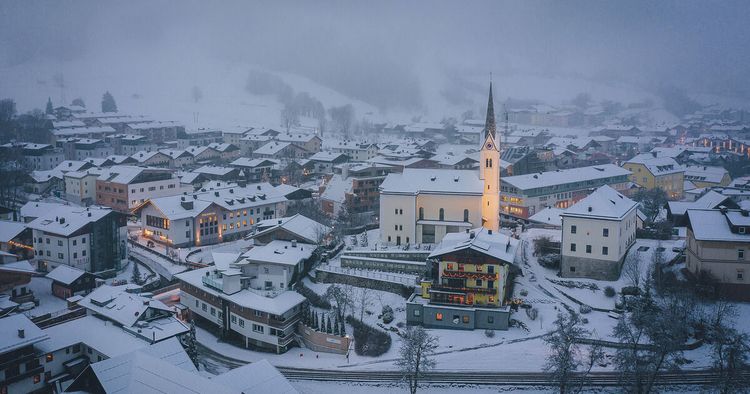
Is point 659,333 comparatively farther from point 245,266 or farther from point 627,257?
point 245,266

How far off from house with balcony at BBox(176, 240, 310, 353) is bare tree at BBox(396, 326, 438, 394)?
6.88 meters

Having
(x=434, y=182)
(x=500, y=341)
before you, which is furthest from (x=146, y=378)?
(x=434, y=182)

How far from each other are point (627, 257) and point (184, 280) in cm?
2548

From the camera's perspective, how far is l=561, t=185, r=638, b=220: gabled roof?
115 feet

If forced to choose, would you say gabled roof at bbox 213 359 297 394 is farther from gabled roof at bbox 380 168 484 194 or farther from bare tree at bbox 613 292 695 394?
gabled roof at bbox 380 168 484 194

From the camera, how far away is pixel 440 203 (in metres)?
42.4

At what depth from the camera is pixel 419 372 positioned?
27.2m

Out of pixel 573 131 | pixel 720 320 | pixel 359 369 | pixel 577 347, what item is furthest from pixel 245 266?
pixel 573 131

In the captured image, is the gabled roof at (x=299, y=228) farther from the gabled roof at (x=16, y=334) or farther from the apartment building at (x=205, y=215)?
the gabled roof at (x=16, y=334)

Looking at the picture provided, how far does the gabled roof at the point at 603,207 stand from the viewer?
35.0 metres

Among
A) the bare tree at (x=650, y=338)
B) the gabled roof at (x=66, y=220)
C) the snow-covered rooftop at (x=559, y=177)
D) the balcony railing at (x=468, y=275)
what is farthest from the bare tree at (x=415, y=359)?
the snow-covered rooftop at (x=559, y=177)

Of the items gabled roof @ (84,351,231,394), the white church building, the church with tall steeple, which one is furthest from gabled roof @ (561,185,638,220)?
gabled roof @ (84,351,231,394)

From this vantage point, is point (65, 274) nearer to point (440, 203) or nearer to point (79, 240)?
point (79, 240)

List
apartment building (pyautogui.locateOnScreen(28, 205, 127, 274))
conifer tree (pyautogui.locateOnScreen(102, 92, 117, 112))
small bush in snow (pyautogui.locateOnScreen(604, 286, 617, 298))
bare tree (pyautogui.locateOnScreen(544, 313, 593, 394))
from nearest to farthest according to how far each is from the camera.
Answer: bare tree (pyautogui.locateOnScreen(544, 313, 593, 394)) < small bush in snow (pyautogui.locateOnScreen(604, 286, 617, 298)) < apartment building (pyautogui.locateOnScreen(28, 205, 127, 274)) < conifer tree (pyautogui.locateOnScreen(102, 92, 117, 112))
